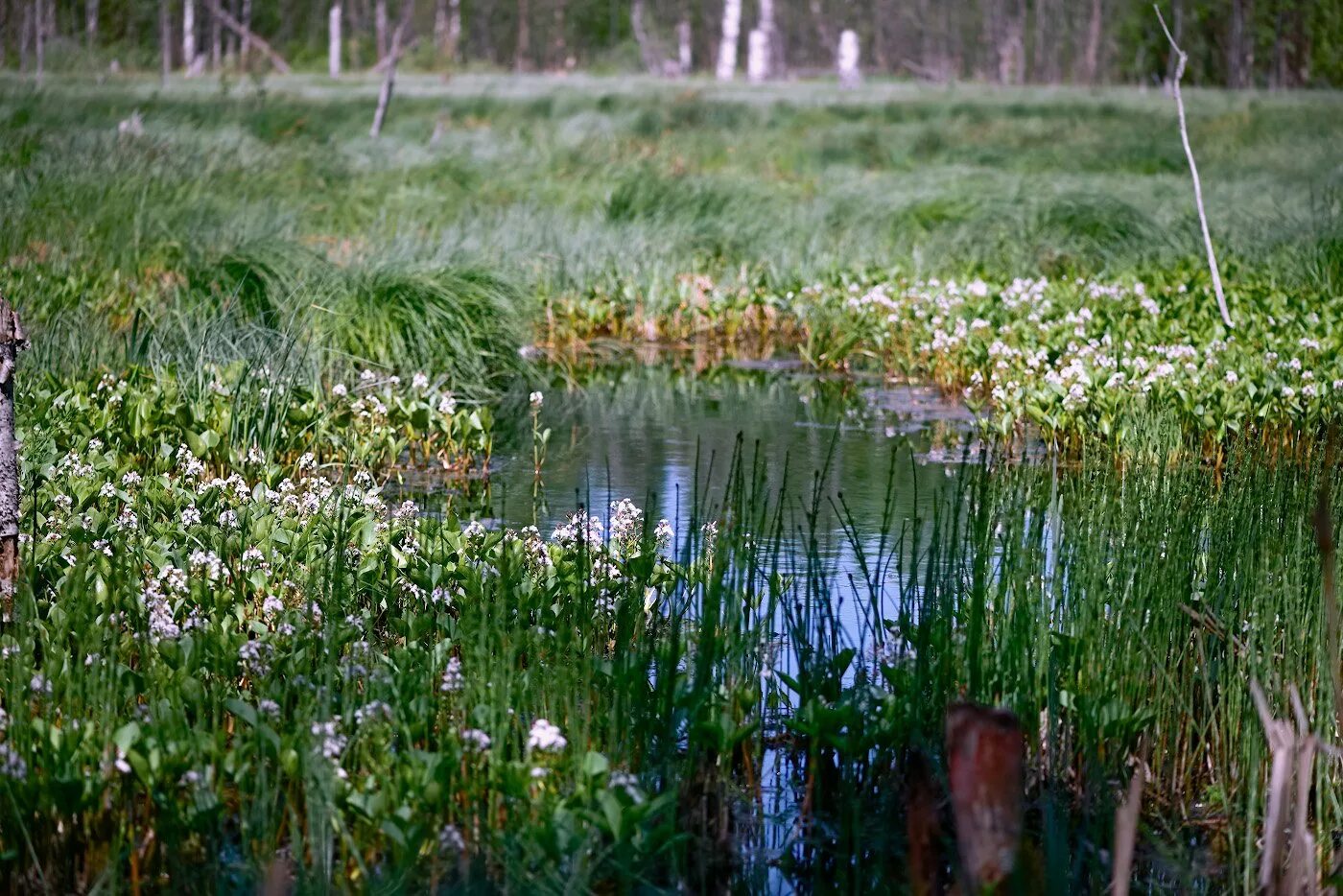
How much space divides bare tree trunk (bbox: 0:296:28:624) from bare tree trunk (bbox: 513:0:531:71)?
42155 millimetres

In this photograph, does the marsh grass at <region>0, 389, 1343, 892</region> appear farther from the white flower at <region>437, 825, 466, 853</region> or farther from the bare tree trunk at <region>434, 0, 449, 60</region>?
the bare tree trunk at <region>434, 0, 449, 60</region>

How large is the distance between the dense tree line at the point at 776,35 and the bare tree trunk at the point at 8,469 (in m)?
20.8

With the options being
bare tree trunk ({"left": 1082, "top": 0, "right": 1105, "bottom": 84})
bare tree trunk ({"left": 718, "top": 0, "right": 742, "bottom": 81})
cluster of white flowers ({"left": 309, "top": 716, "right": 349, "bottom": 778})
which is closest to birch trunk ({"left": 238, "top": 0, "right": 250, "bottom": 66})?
bare tree trunk ({"left": 718, "top": 0, "right": 742, "bottom": 81})

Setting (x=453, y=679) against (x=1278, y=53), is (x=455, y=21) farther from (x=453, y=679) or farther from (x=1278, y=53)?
(x=453, y=679)

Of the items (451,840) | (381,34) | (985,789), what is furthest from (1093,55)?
(985,789)

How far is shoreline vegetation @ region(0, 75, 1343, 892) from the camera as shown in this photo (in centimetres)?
285

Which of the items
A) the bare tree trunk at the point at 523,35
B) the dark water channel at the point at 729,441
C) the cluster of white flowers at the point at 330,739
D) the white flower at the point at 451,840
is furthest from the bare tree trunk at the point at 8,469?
the bare tree trunk at the point at 523,35

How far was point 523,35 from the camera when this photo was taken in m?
46.7

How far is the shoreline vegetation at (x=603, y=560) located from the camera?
2848mm

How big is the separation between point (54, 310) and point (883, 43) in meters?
47.7

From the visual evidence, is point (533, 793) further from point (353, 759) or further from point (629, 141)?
point (629, 141)

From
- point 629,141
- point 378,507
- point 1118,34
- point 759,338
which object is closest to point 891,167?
point 629,141

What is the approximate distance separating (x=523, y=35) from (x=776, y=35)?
24.4 ft

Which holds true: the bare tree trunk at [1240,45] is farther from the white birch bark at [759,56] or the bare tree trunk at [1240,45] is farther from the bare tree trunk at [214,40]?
the bare tree trunk at [214,40]
